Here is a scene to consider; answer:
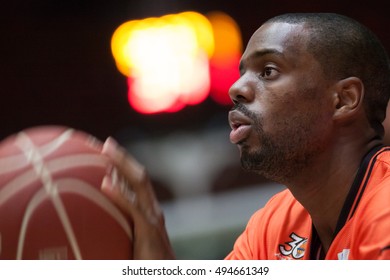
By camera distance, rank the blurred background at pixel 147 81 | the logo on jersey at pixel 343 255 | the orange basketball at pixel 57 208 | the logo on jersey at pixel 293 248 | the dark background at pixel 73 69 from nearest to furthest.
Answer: the orange basketball at pixel 57 208, the logo on jersey at pixel 343 255, the logo on jersey at pixel 293 248, the blurred background at pixel 147 81, the dark background at pixel 73 69

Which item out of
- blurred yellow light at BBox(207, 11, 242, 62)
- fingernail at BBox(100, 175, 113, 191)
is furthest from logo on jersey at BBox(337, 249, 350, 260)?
blurred yellow light at BBox(207, 11, 242, 62)

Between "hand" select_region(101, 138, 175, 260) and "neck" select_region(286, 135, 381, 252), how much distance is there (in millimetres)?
290

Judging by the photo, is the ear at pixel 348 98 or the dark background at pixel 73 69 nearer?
the ear at pixel 348 98

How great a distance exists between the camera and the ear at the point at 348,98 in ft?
4.87

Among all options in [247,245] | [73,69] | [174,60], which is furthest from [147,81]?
[247,245]

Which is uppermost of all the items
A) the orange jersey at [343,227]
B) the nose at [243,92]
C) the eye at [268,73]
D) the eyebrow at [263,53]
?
the eyebrow at [263,53]

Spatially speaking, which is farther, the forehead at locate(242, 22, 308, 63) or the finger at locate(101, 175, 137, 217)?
the forehead at locate(242, 22, 308, 63)

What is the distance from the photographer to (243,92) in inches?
58.9

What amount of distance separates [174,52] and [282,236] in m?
2.10

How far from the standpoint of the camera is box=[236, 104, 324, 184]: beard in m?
1.48

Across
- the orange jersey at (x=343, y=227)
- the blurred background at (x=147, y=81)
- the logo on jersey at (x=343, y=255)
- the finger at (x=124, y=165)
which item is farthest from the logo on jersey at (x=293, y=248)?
the blurred background at (x=147, y=81)

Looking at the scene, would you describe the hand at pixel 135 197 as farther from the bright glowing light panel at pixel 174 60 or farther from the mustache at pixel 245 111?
the bright glowing light panel at pixel 174 60

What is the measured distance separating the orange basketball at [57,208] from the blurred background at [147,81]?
6.07 feet

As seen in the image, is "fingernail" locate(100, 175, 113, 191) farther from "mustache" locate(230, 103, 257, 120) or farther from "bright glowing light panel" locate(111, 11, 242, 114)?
"bright glowing light panel" locate(111, 11, 242, 114)
